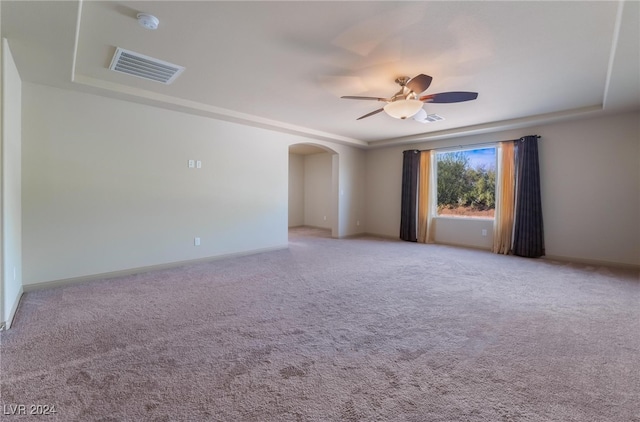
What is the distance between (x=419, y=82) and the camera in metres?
2.80

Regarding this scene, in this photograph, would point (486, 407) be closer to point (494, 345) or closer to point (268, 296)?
point (494, 345)

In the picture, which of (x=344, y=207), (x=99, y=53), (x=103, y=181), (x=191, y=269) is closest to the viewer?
(x=99, y=53)

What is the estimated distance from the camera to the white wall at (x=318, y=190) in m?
9.27

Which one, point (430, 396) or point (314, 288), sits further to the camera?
point (314, 288)

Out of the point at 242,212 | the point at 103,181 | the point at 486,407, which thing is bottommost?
the point at 486,407

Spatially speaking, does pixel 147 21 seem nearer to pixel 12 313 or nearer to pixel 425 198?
pixel 12 313

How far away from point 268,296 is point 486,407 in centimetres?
227

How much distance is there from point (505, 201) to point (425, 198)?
1657mm

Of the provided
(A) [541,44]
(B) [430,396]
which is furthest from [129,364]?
(A) [541,44]

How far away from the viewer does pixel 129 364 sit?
196cm

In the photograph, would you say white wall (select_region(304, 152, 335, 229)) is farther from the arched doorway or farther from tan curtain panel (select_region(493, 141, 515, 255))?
tan curtain panel (select_region(493, 141, 515, 255))

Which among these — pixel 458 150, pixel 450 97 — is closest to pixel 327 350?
pixel 450 97

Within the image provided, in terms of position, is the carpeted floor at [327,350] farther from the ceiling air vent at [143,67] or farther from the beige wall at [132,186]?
the ceiling air vent at [143,67]

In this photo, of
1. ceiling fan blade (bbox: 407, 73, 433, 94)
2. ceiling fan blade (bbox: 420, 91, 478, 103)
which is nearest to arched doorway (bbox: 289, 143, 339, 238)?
ceiling fan blade (bbox: 420, 91, 478, 103)
